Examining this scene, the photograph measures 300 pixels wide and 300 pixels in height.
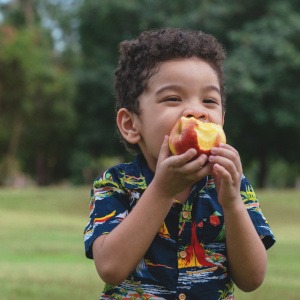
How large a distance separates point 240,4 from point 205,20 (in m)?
1.56

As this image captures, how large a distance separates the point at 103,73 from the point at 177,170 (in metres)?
28.0

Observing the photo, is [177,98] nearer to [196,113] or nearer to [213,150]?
[196,113]

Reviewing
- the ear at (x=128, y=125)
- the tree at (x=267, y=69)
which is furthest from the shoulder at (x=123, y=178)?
the tree at (x=267, y=69)

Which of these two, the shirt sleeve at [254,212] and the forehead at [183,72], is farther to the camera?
the shirt sleeve at [254,212]

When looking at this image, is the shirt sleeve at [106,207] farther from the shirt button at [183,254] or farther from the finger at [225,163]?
the finger at [225,163]

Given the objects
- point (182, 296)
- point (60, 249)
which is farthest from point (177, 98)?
point (60, 249)

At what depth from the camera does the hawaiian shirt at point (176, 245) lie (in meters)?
2.98

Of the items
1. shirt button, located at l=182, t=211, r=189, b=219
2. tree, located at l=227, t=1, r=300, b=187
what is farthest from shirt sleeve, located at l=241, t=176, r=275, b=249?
tree, located at l=227, t=1, r=300, b=187

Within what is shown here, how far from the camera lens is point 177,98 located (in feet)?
9.89

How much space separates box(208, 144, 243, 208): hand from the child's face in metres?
0.25

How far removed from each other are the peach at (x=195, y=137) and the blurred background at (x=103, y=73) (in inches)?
779

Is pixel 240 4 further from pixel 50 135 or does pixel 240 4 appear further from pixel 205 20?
pixel 50 135

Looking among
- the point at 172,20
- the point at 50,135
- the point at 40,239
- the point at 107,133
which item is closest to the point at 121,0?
the point at 172,20

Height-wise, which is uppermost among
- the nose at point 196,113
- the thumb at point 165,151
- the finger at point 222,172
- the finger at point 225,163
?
the nose at point 196,113
